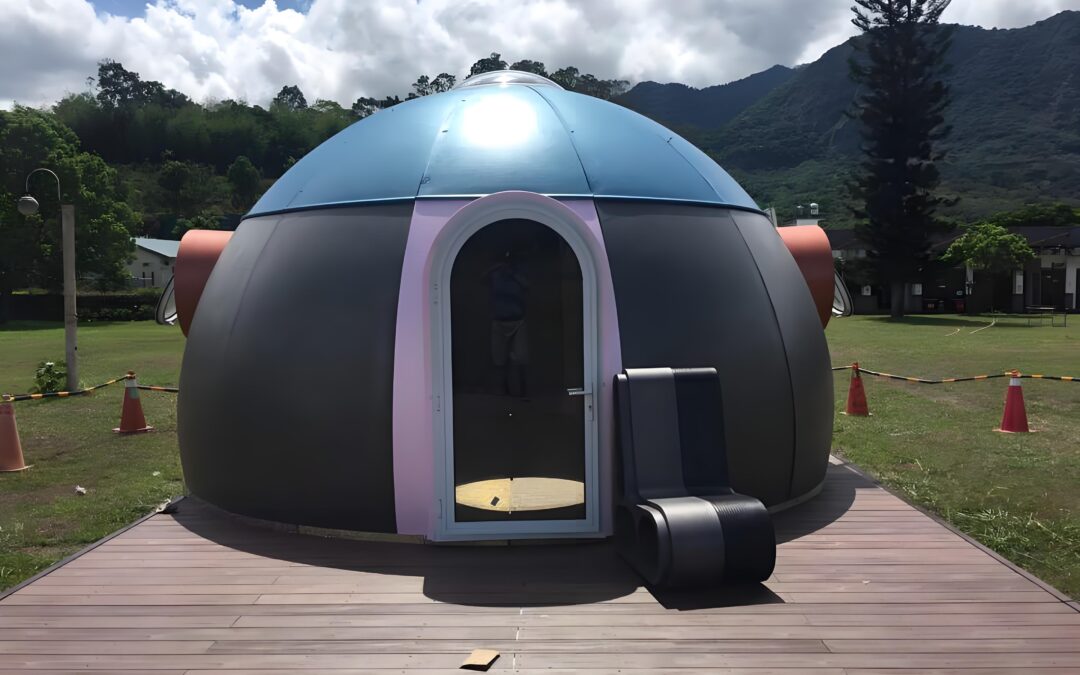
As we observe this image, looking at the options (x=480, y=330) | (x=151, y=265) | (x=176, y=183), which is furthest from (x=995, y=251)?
(x=176, y=183)

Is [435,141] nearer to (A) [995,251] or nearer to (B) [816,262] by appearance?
(B) [816,262]

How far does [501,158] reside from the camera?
5863mm

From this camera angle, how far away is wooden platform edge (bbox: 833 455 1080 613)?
4.62m

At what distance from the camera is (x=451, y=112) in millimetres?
6434

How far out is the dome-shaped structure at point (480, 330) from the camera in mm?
5410

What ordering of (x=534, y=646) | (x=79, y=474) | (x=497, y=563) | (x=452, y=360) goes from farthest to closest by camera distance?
(x=79, y=474) → (x=452, y=360) → (x=497, y=563) → (x=534, y=646)

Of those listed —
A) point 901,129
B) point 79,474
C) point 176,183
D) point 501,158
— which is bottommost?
point 79,474

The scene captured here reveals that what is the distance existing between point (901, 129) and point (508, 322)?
4054 cm

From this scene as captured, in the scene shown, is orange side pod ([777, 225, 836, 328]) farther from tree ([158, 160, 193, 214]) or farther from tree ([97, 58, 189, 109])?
tree ([97, 58, 189, 109])

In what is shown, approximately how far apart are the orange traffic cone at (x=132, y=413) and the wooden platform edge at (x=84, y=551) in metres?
4.85

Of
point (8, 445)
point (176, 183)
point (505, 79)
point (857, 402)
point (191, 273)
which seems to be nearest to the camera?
point (191, 273)

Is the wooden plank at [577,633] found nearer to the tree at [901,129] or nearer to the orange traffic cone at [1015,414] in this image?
the orange traffic cone at [1015,414]

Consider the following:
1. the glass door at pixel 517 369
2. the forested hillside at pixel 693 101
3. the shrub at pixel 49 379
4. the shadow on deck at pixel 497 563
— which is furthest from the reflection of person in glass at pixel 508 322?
the forested hillside at pixel 693 101

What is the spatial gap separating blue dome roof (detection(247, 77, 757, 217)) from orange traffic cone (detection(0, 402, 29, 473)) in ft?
14.9
